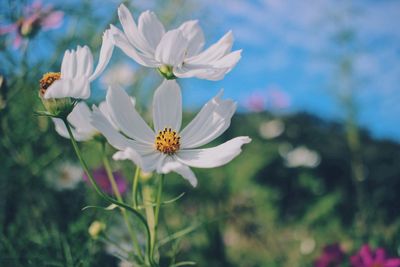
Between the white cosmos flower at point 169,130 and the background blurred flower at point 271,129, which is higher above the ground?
the background blurred flower at point 271,129

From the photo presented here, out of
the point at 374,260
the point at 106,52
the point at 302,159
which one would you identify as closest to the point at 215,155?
the point at 106,52

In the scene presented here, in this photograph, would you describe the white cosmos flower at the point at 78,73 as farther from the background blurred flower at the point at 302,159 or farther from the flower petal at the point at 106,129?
the background blurred flower at the point at 302,159

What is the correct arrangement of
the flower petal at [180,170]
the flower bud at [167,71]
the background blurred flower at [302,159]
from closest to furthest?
the flower petal at [180,170] < the flower bud at [167,71] < the background blurred flower at [302,159]

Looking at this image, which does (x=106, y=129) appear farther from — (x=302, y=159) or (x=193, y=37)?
(x=302, y=159)

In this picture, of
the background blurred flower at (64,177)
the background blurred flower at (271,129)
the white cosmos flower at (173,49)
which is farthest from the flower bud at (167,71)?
the background blurred flower at (271,129)

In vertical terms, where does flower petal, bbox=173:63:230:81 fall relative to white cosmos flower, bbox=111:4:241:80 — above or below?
below

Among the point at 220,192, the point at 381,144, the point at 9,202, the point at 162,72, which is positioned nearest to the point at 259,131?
the point at 381,144

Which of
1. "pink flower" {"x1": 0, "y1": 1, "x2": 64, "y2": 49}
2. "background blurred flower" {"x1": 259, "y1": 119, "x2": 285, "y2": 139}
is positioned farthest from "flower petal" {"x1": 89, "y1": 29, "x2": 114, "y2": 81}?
"background blurred flower" {"x1": 259, "y1": 119, "x2": 285, "y2": 139}

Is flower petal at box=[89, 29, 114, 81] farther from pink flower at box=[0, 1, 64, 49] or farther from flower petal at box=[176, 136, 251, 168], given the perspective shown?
pink flower at box=[0, 1, 64, 49]
